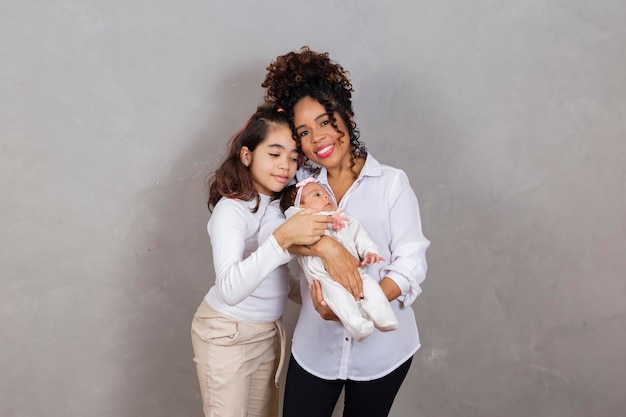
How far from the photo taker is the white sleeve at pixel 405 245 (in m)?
2.03

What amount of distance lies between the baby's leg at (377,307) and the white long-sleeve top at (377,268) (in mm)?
167

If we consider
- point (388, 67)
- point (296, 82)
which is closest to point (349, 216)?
point (296, 82)

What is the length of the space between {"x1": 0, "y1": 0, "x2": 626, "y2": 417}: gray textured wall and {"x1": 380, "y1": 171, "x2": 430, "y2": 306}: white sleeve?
78 centimetres

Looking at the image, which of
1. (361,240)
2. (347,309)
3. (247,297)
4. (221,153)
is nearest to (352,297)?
(347,309)

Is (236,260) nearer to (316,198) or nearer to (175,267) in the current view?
(316,198)

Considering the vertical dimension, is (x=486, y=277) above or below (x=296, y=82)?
below

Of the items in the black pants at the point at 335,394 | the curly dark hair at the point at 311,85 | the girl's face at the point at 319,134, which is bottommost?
the black pants at the point at 335,394

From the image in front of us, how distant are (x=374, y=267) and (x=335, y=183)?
34 centimetres

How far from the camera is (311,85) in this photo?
2.19 m

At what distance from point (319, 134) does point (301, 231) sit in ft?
1.31

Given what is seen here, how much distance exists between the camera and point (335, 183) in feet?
7.32

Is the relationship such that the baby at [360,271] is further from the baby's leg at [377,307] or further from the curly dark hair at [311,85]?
the curly dark hair at [311,85]

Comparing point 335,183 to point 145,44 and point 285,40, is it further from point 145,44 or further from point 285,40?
point 145,44

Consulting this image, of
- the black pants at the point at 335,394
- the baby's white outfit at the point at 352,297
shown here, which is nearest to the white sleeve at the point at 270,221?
the baby's white outfit at the point at 352,297
